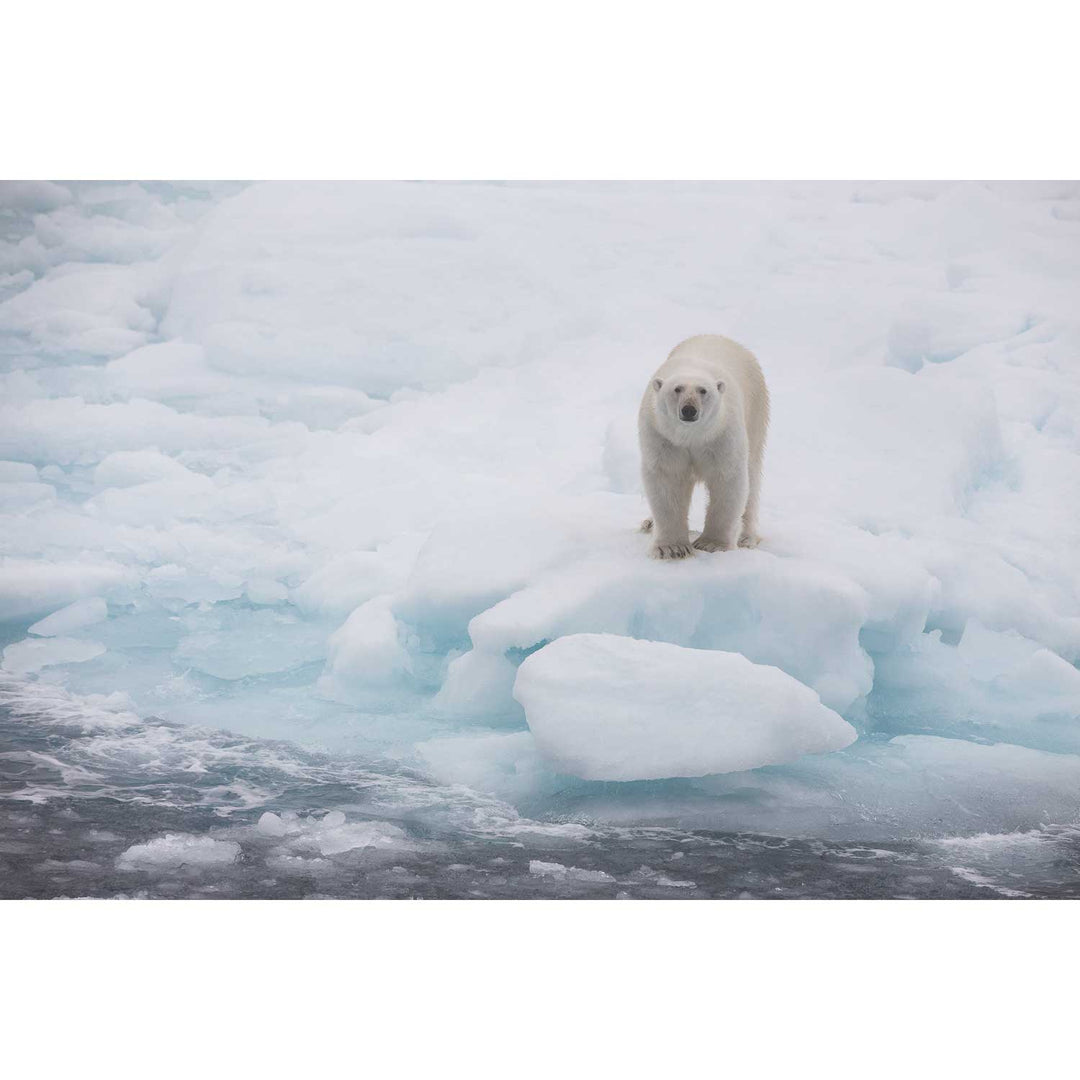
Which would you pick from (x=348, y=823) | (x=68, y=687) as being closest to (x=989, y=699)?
(x=348, y=823)

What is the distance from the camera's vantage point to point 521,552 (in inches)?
183

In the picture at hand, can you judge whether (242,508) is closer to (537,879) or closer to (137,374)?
(137,374)

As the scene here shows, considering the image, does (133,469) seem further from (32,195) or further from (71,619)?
(32,195)

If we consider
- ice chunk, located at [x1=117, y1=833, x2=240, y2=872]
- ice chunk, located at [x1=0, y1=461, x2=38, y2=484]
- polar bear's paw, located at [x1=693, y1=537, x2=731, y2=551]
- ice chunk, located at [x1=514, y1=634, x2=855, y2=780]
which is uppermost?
ice chunk, located at [x1=0, y1=461, x2=38, y2=484]

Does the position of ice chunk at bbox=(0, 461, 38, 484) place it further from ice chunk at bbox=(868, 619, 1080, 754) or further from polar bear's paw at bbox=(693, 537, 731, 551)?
ice chunk at bbox=(868, 619, 1080, 754)

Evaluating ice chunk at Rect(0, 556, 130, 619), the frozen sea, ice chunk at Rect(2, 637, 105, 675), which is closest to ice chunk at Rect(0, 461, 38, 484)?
the frozen sea

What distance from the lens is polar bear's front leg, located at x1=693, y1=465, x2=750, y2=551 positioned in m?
4.32

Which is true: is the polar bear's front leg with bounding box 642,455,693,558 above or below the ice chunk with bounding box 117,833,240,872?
above

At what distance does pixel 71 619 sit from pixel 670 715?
9.73 feet

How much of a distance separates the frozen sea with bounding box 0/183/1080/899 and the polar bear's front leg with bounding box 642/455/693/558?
84 mm

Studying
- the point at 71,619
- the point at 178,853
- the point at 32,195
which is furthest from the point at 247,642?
the point at 32,195

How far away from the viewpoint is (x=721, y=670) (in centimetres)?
404

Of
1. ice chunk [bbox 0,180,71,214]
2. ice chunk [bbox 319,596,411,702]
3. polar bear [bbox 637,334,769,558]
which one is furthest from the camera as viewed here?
ice chunk [bbox 0,180,71,214]

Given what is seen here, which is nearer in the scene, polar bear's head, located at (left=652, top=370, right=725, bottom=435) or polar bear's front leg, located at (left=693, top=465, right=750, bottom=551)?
polar bear's head, located at (left=652, top=370, right=725, bottom=435)
